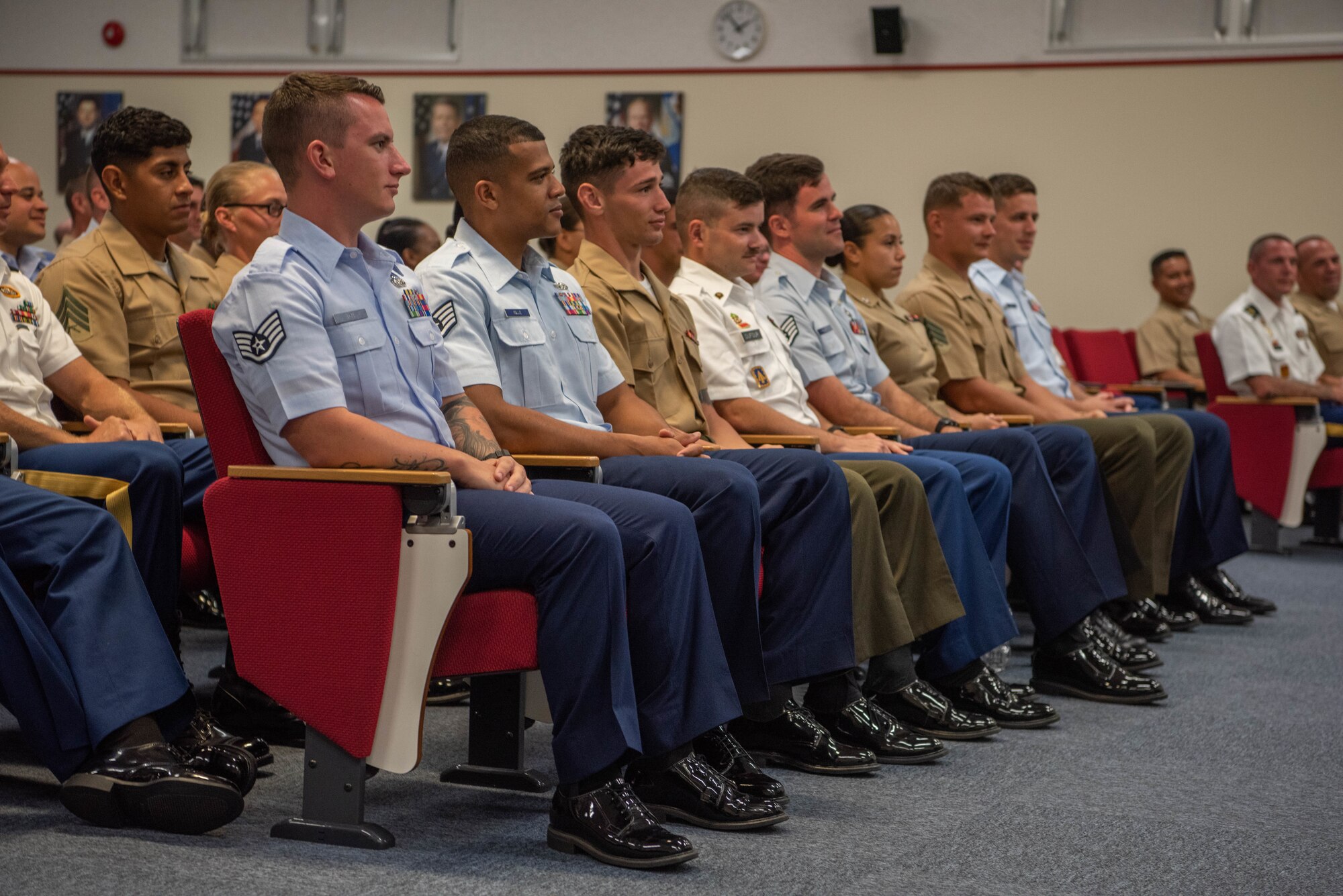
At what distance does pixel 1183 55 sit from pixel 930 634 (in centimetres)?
612

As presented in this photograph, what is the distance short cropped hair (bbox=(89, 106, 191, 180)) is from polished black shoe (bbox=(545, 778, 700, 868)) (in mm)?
2045

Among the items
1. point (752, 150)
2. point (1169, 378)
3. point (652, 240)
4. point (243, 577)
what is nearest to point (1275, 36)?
point (1169, 378)

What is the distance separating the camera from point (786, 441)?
3191 millimetres

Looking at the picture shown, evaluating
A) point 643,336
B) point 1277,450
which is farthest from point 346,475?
point 1277,450

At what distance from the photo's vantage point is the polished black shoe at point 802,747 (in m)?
2.67

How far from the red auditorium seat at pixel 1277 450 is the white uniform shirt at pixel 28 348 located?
4.58m

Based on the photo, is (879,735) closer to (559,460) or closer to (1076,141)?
(559,460)

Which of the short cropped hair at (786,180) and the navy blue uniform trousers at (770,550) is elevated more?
the short cropped hair at (786,180)

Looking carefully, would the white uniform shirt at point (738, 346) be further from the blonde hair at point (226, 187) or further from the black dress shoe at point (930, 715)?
the blonde hair at point (226, 187)

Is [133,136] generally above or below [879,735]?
above

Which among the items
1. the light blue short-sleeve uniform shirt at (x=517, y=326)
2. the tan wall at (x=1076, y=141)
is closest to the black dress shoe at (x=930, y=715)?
the light blue short-sleeve uniform shirt at (x=517, y=326)

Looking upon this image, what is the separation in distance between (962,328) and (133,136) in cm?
259

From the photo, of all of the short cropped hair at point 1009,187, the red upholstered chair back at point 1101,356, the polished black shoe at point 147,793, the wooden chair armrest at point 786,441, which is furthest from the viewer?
the red upholstered chair back at point 1101,356

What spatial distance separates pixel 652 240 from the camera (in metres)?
3.25
